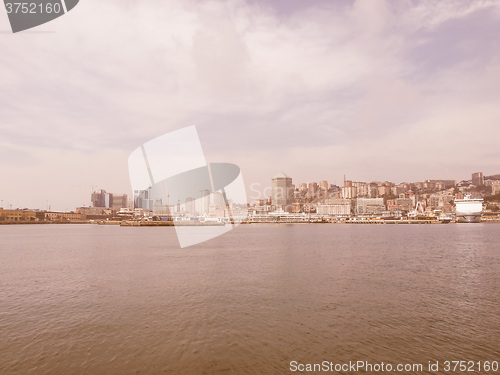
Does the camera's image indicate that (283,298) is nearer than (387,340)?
No

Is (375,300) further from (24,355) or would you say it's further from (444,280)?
(24,355)

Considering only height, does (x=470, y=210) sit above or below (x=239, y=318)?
above

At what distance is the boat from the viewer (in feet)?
628

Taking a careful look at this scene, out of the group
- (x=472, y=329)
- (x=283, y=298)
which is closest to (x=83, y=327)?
(x=283, y=298)

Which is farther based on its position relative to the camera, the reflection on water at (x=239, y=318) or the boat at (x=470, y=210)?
the boat at (x=470, y=210)

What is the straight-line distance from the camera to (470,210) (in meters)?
193

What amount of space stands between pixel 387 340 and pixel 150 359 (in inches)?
464

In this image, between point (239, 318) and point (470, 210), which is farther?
point (470, 210)

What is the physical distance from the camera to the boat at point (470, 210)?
191275mm

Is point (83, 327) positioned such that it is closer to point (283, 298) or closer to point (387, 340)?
point (283, 298)

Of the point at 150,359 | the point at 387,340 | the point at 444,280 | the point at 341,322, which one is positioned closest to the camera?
the point at 150,359

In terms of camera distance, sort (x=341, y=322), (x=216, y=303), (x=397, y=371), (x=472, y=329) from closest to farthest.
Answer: (x=397, y=371), (x=472, y=329), (x=341, y=322), (x=216, y=303)

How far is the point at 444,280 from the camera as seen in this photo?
30.0 meters

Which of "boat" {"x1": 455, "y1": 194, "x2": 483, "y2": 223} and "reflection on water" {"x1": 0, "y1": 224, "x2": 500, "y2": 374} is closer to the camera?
"reflection on water" {"x1": 0, "y1": 224, "x2": 500, "y2": 374}
